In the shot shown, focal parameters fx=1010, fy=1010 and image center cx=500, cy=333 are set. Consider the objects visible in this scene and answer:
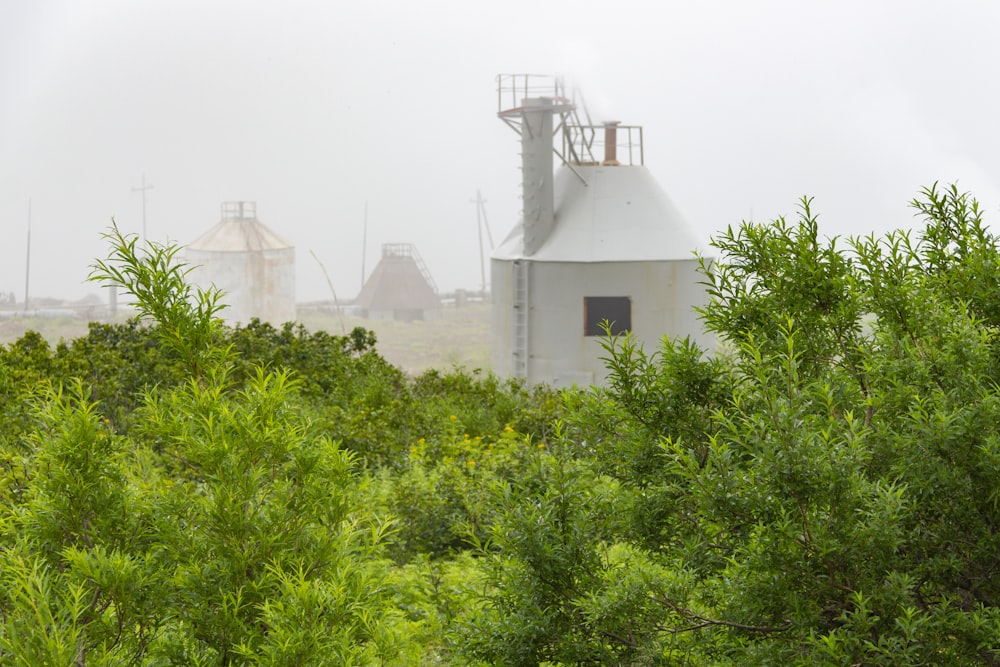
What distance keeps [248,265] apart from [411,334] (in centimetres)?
1480

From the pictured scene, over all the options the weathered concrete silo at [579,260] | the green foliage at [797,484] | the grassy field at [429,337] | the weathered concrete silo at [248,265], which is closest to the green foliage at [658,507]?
the green foliage at [797,484]

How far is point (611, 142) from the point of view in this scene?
904 inches

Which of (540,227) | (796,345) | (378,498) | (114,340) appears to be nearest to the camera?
(796,345)

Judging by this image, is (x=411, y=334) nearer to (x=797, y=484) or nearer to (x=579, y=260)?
(x=579, y=260)

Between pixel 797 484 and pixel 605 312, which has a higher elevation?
pixel 605 312

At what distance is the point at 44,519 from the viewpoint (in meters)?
3.56

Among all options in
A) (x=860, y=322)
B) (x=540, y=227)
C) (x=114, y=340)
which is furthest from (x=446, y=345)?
(x=860, y=322)

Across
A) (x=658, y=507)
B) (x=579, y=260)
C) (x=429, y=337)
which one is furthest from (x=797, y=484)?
(x=429, y=337)

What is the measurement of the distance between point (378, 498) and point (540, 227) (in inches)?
518

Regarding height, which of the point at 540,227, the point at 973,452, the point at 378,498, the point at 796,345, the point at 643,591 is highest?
the point at 540,227

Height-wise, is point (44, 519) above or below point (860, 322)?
below

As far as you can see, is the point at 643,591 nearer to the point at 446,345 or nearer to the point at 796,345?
the point at 796,345

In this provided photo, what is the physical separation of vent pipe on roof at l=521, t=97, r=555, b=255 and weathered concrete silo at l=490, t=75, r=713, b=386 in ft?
0.07

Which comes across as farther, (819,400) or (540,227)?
(540,227)
